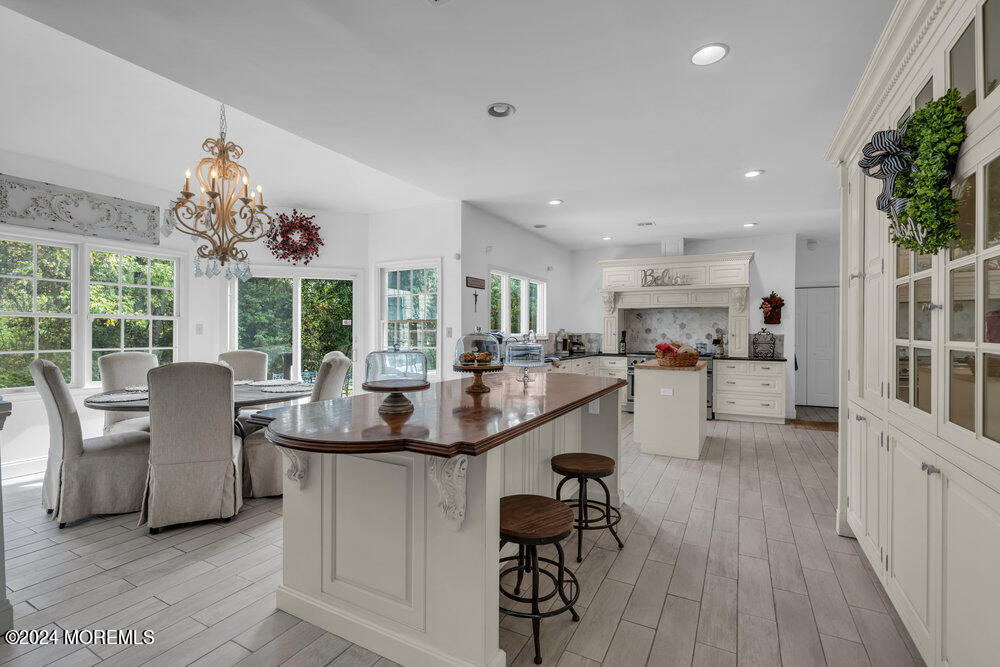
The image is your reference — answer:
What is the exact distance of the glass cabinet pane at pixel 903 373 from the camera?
1.87 m

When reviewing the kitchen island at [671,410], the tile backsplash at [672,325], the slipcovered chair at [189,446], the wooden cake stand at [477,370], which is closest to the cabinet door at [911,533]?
the wooden cake stand at [477,370]

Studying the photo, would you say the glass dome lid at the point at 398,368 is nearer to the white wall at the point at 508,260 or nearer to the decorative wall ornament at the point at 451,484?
the decorative wall ornament at the point at 451,484

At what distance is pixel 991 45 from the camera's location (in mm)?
1240

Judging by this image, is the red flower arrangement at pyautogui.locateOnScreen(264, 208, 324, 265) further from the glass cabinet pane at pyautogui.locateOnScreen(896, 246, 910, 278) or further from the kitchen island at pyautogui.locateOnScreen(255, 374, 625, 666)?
the glass cabinet pane at pyautogui.locateOnScreen(896, 246, 910, 278)

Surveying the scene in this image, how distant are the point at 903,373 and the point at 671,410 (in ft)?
9.00

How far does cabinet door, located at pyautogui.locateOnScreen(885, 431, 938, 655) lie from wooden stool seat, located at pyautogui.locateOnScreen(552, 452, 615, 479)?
1203 millimetres

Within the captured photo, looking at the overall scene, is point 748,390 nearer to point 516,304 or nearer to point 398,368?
point 516,304

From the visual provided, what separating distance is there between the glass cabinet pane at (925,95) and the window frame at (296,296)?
5255 mm

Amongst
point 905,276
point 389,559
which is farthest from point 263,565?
point 905,276

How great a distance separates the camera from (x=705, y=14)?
6.72 ft

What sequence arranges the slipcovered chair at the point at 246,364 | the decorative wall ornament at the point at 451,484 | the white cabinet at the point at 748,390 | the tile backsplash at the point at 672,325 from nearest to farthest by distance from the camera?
the decorative wall ornament at the point at 451,484 → the slipcovered chair at the point at 246,364 → the white cabinet at the point at 748,390 → the tile backsplash at the point at 672,325

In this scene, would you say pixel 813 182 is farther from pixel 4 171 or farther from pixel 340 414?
pixel 4 171

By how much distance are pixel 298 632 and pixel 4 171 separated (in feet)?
14.6

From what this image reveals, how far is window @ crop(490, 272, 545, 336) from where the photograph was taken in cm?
607
